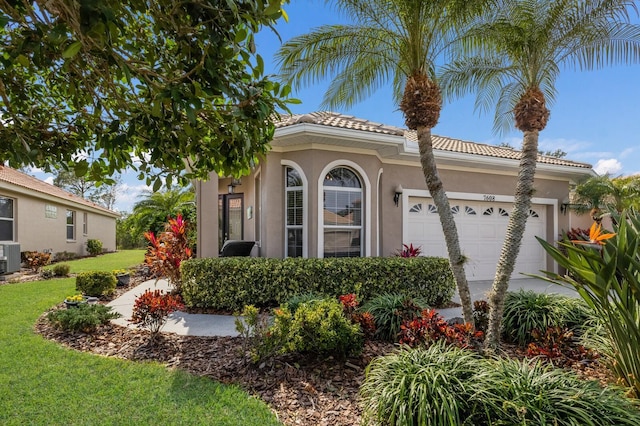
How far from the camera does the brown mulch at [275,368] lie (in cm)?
356

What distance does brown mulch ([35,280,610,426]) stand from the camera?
3.56 m

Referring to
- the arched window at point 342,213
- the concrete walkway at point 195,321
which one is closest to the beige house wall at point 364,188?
the arched window at point 342,213

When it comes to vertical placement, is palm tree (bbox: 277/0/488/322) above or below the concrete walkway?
above

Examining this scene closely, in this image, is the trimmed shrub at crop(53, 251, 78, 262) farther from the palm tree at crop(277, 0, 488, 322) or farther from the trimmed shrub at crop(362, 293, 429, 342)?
the trimmed shrub at crop(362, 293, 429, 342)

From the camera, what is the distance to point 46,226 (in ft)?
61.3

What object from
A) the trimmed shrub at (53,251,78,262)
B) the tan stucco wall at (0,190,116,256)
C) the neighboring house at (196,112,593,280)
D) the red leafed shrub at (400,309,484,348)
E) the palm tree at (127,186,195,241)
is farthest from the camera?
the palm tree at (127,186,195,241)

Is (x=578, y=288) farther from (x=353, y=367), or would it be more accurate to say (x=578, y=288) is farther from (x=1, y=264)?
(x=1, y=264)

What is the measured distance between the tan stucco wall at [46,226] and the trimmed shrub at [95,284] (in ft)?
32.4

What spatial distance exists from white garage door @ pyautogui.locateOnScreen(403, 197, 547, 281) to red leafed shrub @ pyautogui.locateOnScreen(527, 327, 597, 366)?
237 inches

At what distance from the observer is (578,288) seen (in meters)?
3.59

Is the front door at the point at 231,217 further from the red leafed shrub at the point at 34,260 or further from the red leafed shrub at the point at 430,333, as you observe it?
the red leafed shrub at the point at 34,260

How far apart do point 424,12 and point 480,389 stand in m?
5.22

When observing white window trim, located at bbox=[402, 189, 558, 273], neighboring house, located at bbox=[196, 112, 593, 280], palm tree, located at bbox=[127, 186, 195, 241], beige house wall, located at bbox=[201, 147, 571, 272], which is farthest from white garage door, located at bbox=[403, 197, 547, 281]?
palm tree, located at bbox=[127, 186, 195, 241]

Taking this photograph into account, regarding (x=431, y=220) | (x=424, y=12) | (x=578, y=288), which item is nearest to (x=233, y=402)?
(x=578, y=288)
